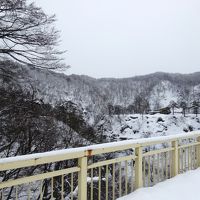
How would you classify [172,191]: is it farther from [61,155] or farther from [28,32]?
[28,32]

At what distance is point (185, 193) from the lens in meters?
4.66

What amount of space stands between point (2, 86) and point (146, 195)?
24.6ft

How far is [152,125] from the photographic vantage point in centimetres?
6006

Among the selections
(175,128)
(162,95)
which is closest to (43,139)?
(175,128)

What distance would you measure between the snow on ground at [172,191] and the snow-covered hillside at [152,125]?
43865mm

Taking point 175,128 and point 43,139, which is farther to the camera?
point 175,128

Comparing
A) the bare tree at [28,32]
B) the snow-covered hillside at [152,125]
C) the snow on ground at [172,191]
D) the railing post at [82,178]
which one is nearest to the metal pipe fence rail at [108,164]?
the railing post at [82,178]

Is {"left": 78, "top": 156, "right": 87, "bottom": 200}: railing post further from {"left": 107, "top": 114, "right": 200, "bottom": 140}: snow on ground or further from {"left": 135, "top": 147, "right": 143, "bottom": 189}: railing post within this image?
{"left": 107, "top": 114, "right": 200, "bottom": 140}: snow on ground

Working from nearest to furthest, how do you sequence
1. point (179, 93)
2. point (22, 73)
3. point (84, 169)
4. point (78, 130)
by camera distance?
point (84, 169)
point (22, 73)
point (78, 130)
point (179, 93)

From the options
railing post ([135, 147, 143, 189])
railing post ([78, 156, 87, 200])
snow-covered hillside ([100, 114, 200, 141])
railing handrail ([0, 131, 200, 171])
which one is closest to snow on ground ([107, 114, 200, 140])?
snow-covered hillside ([100, 114, 200, 141])

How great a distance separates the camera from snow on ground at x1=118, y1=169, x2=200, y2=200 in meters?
4.36

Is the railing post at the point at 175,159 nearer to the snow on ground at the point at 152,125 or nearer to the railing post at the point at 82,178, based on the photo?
the railing post at the point at 82,178

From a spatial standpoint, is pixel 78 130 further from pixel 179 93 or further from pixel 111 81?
pixel 179 93

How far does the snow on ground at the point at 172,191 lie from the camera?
4355mm
